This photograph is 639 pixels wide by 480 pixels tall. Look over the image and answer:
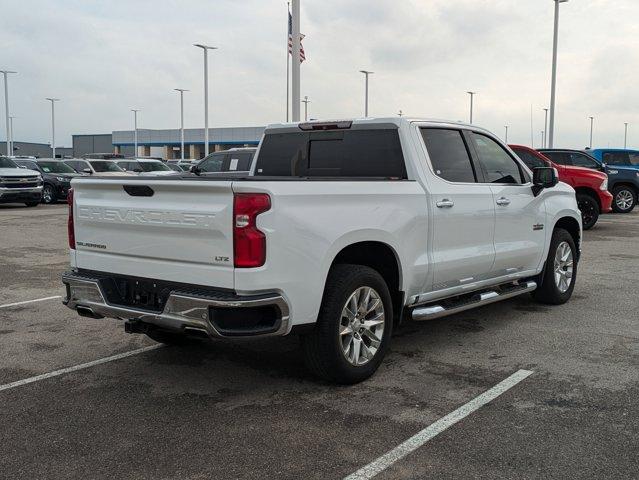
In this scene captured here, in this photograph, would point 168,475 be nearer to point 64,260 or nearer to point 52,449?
point 52,449

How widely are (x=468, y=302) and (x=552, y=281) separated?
1.93 meters

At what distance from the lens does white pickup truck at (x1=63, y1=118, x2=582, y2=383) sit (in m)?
4.02

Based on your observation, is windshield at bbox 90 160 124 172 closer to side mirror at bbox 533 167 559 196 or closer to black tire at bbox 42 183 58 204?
Answer: black tire at bbox 42 183 58 204

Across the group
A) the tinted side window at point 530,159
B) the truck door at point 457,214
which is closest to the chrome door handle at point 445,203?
the truck door at point 457,214

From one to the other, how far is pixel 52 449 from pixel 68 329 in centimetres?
281

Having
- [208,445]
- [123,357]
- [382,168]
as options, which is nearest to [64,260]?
[123,357]

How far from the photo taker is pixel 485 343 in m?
5.84

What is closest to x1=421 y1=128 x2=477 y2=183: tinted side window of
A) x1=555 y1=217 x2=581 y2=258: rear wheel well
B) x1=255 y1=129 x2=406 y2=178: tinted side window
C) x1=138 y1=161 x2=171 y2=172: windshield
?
x1=255 y1=129 x2=406 y2=178: tinted side window

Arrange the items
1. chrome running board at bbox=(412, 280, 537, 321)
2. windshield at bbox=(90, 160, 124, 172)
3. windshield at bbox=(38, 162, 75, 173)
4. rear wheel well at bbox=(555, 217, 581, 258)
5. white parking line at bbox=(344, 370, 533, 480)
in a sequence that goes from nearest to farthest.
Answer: white parking line at bbox=(344, 370, 533, 480), chrome running board at bbox=(412, 280, 537, 321), rear wheel well at bbox=(555, 217, 581, 258), windshield at bbox=(38, 162, 75, 173), windshield at bbox=(90, 160, 124, 172)

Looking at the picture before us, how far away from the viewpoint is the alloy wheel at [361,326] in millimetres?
4609

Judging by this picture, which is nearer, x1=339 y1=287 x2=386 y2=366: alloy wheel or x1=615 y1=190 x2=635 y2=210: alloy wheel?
x1=339 y1=287 x2=386 y2=366: alloy wheel

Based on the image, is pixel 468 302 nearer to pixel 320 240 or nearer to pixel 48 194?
pixel 320 240

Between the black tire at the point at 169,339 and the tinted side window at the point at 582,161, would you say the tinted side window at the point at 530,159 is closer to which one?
the tinted side window at the point at 582,161

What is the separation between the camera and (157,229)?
4.32m
